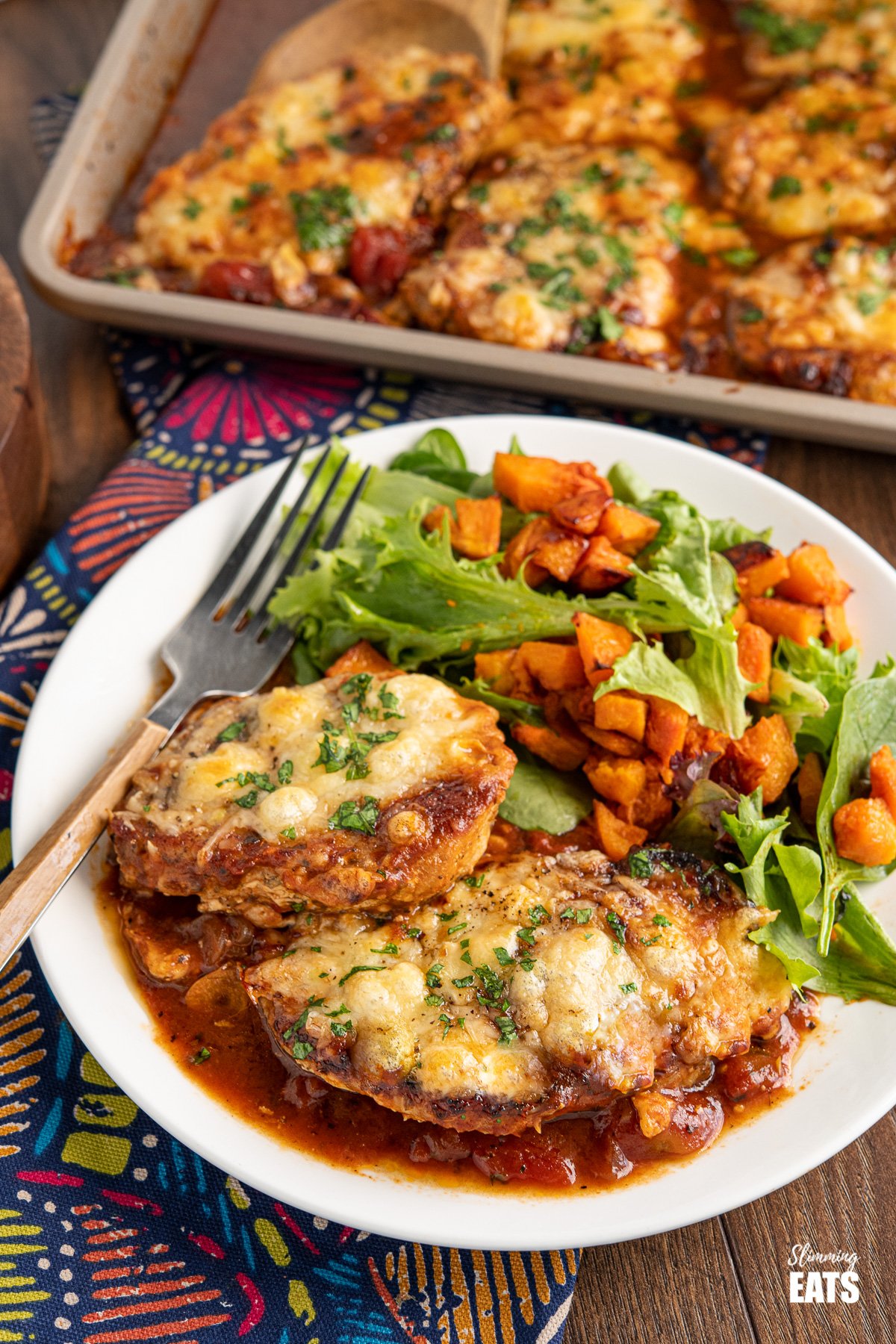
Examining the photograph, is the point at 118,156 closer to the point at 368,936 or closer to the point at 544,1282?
the point at 368,936

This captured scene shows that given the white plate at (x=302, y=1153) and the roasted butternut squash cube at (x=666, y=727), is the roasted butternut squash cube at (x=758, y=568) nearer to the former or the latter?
the white plate at (x=302, y=1153)

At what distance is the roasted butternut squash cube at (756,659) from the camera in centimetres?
319

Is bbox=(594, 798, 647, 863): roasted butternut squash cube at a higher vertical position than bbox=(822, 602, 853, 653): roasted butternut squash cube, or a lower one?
lower

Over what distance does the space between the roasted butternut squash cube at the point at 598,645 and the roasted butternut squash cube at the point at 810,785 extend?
0.60m

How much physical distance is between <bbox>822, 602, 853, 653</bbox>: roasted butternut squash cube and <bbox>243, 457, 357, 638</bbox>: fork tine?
1.51 metres

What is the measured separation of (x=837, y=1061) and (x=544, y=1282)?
873 millimetres

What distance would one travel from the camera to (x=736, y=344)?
4617mm

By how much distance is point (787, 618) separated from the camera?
333 cm

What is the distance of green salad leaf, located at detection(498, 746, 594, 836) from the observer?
10.2ft

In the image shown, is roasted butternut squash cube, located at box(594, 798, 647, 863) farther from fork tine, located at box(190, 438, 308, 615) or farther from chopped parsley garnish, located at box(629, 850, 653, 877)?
fork tine, located at box(190, 438, 308, 615)

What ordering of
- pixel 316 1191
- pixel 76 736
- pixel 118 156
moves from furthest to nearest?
pixel 118 156 → pixel 76 736 → pixel 316 1191

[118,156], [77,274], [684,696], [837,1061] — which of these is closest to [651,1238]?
[837,1061]

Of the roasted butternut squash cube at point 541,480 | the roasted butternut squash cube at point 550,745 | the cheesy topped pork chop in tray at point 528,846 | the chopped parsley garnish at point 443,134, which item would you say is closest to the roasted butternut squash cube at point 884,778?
the cheesy topped pork chop in tray at point 528,846

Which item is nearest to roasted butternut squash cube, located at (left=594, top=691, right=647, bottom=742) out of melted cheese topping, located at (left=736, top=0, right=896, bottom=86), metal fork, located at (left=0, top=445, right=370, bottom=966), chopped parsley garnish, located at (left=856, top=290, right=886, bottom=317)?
metal fork, located at (left=0, top=445, right=370, bottom=966)
